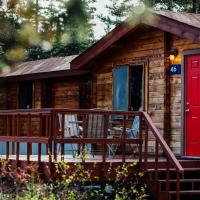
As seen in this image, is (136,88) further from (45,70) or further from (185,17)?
(45,70)

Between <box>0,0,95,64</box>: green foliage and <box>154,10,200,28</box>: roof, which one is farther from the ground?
<box>154,10,200,28</box>: roof

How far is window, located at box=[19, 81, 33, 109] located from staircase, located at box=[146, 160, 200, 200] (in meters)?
8.94

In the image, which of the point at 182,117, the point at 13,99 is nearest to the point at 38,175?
the point at 182,117

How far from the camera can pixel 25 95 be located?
18047 millimetres

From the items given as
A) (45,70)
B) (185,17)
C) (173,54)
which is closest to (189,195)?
(173,54)

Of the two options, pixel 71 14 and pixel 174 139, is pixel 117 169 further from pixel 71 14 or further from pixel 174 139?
pixel 71 14

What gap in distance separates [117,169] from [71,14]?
5707mm

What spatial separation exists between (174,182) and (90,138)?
1591mm

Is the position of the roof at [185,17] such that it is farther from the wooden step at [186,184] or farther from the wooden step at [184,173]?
the wooden step at [186,184]

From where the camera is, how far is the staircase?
8441 mm

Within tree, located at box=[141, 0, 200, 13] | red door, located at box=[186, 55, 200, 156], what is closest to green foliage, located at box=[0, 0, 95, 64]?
red door, located at box=[186, 55, 200, 156]

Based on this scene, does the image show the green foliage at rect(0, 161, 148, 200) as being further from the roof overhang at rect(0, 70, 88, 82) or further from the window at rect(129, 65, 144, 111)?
the roof overhang at rect(0, 70, 88, 82)

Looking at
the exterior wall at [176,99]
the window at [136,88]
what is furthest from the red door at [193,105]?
the window at [136,88]

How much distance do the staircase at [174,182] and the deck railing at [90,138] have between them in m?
0.10
